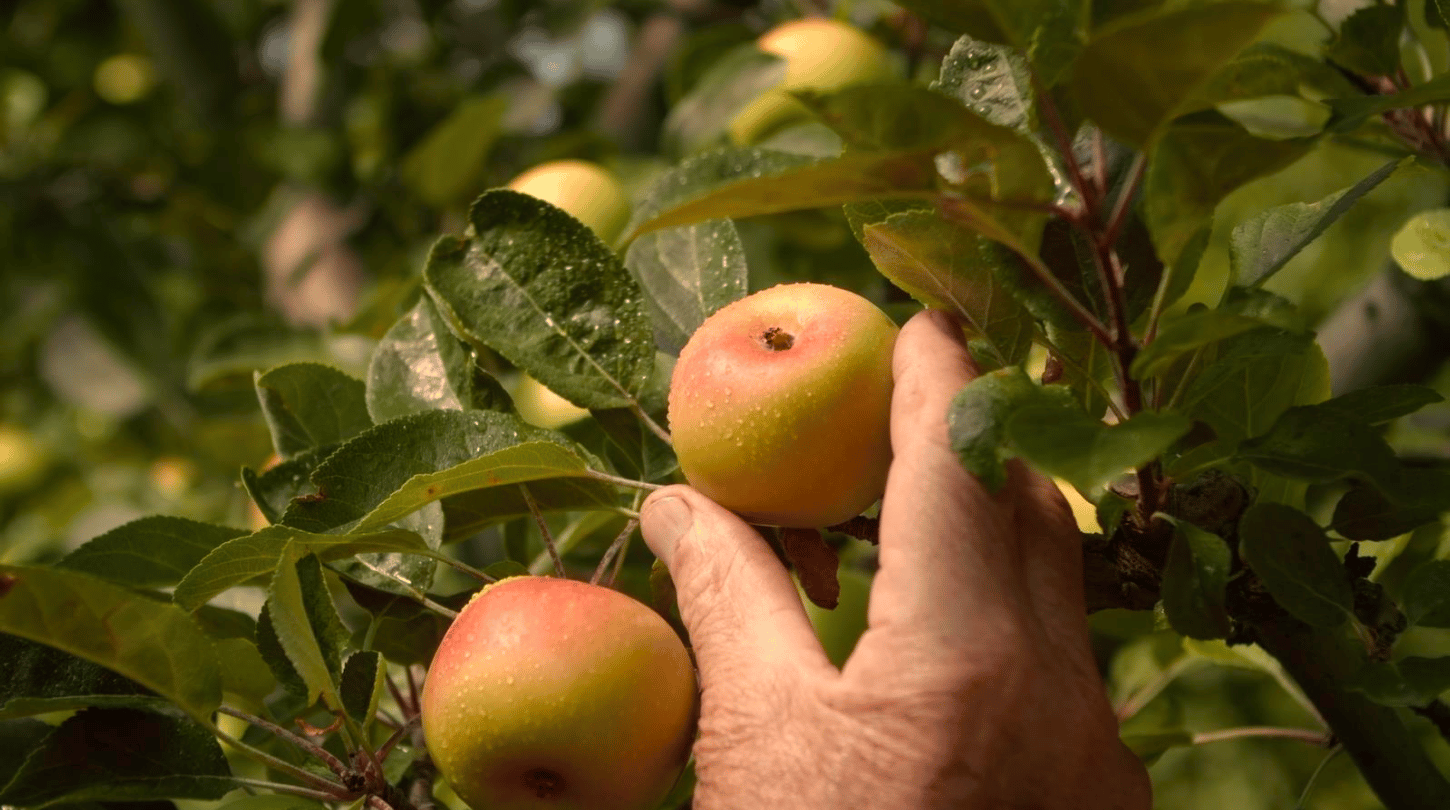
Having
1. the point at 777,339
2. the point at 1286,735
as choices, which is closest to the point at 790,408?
the point at 777,339

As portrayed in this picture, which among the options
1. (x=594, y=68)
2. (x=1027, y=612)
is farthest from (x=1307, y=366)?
(x=594, y=68)

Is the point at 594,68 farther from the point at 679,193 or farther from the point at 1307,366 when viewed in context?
the point at 1307,366

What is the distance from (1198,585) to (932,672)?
0.44 feet

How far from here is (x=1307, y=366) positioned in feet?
2.21

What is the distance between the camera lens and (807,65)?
1.29 meters

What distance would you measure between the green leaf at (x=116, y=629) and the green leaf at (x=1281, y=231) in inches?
22.1

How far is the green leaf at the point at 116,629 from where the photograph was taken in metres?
0.56

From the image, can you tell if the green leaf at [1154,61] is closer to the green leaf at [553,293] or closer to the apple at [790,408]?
the apple at [790,408]

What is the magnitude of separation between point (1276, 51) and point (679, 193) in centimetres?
51

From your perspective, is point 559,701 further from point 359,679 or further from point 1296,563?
point 1296,563

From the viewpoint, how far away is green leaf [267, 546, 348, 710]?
1.90 feet

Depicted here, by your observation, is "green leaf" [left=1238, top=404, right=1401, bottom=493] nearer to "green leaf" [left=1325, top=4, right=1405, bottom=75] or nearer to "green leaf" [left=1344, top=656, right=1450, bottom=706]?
"green leaf" [left=1344, top=656, right=1450, bottom=706]

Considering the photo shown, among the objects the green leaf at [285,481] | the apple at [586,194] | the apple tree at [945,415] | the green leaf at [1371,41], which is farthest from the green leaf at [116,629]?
the green leaf at [1371,41]

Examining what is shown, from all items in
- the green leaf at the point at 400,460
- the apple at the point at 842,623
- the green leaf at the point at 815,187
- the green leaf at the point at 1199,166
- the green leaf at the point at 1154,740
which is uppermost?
the green leaf at the point at 815,187
